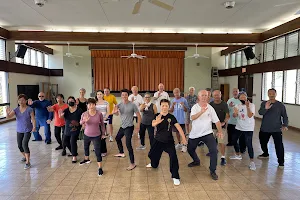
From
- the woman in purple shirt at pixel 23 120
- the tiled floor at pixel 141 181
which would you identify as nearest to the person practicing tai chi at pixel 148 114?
the tiled floor at pixel 141 181

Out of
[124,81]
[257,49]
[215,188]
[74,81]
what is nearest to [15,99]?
[74,81]

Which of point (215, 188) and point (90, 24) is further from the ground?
point (90, 24)

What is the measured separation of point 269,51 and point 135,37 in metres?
5.70

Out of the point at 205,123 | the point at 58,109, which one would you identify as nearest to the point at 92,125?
the point at 58,109

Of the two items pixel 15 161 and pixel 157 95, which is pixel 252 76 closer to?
pixel 157 95

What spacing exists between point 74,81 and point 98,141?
35.1ft

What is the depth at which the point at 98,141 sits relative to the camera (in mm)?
3770

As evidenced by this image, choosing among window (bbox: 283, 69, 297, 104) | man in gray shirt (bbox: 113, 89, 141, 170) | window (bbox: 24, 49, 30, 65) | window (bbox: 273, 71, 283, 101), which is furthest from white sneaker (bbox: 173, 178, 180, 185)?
window (bbox: 24, 49, 30, 65)

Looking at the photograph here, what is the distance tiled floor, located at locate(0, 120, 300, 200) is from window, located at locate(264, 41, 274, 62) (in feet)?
18.8

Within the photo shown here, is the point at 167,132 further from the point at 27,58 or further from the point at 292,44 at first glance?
the point at 27,58

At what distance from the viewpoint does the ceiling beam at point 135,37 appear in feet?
28.7

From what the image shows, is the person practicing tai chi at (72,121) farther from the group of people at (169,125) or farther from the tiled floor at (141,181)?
the tiled floor at (141,181)

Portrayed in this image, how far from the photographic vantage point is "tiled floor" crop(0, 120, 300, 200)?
3.09 m

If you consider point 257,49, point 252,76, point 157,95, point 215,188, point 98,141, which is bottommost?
point 215,188
